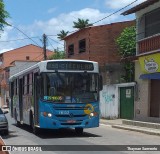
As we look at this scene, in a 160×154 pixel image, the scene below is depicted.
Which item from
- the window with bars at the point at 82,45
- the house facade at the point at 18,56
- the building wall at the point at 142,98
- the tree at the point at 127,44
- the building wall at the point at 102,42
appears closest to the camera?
the building wall at the point at 142,98

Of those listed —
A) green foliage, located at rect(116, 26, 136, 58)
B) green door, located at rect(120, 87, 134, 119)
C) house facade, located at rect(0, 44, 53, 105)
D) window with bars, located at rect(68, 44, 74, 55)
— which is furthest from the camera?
house facade, located at rect(0, 44, 53, 105)

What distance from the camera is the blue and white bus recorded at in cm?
1652

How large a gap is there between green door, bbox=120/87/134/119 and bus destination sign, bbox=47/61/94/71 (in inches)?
394

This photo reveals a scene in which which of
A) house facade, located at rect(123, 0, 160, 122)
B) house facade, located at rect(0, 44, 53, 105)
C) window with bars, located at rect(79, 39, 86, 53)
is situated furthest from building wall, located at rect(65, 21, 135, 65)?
house facade, located at rect(0, 44, 53, 105)

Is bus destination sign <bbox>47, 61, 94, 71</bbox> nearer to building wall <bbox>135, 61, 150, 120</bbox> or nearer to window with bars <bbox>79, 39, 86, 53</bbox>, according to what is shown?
building wall <bbox>135, 61, 150, 120</bbox>

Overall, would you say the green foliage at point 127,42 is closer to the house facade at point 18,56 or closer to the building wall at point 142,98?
the building wall at point 142,98

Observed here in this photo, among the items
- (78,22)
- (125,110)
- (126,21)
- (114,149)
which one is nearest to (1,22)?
(114,149)

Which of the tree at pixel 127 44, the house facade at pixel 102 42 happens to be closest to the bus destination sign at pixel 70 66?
the tree at pixel 127 44

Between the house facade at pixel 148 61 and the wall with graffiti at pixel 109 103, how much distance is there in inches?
153

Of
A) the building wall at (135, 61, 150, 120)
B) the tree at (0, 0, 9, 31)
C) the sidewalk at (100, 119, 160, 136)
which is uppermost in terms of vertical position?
the tree at (0, 0, 9, 31)

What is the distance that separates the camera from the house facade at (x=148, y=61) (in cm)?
2278

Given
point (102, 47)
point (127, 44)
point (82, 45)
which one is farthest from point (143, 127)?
point (82, 45)

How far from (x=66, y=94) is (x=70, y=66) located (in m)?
1.16

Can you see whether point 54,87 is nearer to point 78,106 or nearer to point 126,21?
point 78,106
